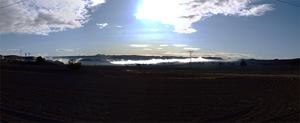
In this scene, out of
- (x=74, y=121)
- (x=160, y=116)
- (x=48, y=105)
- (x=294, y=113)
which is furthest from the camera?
(x=48, y=105)

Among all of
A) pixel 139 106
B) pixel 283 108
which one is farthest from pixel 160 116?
pixel 283 108

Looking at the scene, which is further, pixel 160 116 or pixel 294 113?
pixel 294 113

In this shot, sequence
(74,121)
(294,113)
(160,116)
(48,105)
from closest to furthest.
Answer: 1. (74,121)
2. (160,116)
3. (294,113)
4. (48,105)

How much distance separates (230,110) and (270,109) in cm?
169

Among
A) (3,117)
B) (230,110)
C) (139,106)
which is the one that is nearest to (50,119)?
(3,117)

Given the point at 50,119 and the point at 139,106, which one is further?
the point at 139,106

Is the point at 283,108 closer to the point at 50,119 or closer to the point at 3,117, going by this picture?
the point at 50,119

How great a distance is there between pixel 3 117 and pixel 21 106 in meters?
1.63

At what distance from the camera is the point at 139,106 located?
9195mm

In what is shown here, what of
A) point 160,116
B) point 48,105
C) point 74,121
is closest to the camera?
point 74,121

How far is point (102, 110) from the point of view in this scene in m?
8.37

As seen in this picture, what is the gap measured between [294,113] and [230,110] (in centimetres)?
222

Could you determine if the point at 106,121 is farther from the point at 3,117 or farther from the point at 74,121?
the point at 3,117

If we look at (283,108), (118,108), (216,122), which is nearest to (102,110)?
(118,108)
